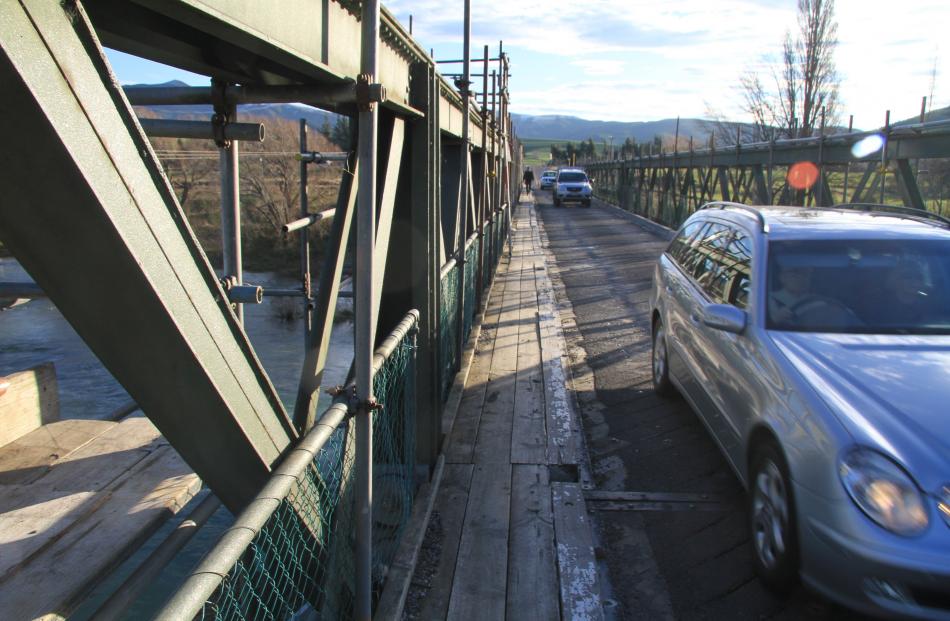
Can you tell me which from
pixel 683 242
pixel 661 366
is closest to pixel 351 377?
pixel 661 366

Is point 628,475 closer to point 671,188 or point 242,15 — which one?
point 242,15

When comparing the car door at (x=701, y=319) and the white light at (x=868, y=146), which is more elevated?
the white light at (x=868, y=146)

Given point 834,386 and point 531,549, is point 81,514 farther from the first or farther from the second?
point 834,386

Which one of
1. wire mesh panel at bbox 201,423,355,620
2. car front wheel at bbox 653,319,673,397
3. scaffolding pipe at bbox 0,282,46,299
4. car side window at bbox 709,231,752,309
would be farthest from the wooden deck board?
car front wheel at bbox 653,319,673,397

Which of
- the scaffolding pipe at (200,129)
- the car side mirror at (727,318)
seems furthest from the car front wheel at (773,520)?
the scaffolding pipe at (200,129)

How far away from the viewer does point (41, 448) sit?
166 inches

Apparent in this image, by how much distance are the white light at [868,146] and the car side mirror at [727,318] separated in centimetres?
819

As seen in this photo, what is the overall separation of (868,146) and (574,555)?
9.87 meters

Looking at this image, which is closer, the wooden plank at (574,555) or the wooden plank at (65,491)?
the wooden plank at (65,491)

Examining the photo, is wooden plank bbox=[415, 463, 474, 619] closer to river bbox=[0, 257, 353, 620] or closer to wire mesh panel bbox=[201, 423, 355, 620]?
wire mesh panel bbox=[201, 423, 355, 620]

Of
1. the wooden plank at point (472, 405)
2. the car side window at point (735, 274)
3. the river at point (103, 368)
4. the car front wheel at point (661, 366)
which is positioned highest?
the car side window at point (735, 274)

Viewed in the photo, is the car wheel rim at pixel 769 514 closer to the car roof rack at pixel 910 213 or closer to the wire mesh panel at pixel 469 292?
the car roof rack at pixel 910 213

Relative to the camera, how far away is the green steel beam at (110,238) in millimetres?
1304

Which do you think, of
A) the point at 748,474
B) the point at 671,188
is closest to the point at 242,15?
the point at 748,474
